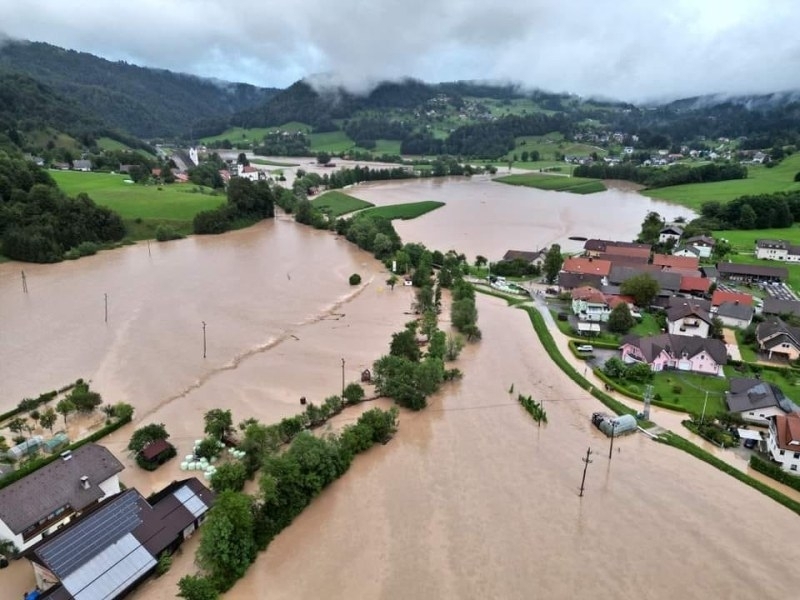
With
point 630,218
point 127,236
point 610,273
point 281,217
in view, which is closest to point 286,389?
point 610,273

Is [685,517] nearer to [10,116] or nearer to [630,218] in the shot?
[630,218]

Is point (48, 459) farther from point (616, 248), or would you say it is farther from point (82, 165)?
point (82, 165)

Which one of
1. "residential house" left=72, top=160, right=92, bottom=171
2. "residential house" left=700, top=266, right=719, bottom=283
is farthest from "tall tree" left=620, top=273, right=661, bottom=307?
"residential house" left=72, top=160, right=92, bottom=171

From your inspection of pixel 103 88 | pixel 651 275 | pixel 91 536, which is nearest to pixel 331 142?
pixel 103 88

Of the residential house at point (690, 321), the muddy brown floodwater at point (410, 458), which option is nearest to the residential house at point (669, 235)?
the residential house at point (690, 321)

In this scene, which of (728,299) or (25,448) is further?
(728,299)

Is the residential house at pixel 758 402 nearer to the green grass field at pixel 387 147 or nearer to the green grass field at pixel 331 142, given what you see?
the green grass field at pixel 387 147
